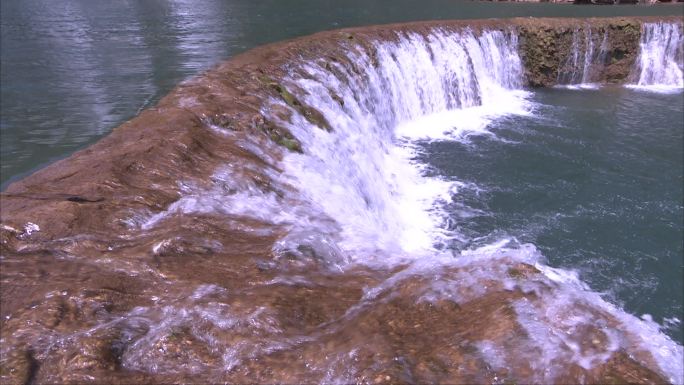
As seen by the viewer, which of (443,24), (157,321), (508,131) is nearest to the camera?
(157,321)

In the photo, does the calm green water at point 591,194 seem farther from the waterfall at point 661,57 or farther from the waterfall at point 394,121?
the waterfall at point 661,57

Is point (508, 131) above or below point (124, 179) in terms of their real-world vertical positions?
below

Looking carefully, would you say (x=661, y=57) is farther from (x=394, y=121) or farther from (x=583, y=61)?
(x=394, y=121)

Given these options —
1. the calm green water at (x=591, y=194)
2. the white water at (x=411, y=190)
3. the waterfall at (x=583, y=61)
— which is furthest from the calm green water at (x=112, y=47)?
the waterfall at (x=583, y=61)

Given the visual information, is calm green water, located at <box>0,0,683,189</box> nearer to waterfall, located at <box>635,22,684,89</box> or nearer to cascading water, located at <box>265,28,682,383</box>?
cascading water, located at <box>265,28,682,383</box>

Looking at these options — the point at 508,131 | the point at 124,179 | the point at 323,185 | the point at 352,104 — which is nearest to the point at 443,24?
the point at 508,131

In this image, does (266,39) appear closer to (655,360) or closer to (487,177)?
(487,177)

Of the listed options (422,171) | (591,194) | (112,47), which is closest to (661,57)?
(591,194)
